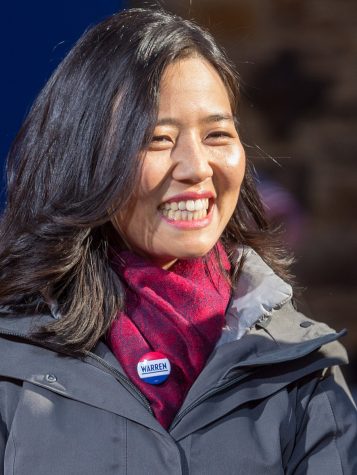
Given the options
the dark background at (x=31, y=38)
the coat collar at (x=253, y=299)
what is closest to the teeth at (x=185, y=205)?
the coat collar at (x=253, y=299)

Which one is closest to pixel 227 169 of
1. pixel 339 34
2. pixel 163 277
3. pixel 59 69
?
pixel 163 277

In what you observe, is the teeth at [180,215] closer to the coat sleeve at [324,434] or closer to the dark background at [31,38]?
the coat sleeve at [324,434]

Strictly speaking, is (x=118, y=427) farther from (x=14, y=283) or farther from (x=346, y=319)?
(x=346, y=319)

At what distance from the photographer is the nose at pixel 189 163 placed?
92.1 inches

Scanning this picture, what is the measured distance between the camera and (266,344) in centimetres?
240

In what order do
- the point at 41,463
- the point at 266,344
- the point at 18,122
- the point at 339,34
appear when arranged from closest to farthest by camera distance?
the point at 41,463, the point at 266,344, the point at 18,122, the point at 339,34

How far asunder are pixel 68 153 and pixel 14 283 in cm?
31

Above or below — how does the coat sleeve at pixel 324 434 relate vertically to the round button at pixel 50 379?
below

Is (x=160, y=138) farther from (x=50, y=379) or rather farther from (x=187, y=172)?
(x=50, y=379)

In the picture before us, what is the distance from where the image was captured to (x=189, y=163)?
2.34 metres

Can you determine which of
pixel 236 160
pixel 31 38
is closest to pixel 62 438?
pixel 236 160

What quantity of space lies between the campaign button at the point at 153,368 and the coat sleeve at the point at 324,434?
0.96 feet

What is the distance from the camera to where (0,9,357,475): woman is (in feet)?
7.47

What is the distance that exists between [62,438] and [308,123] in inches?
77.6
